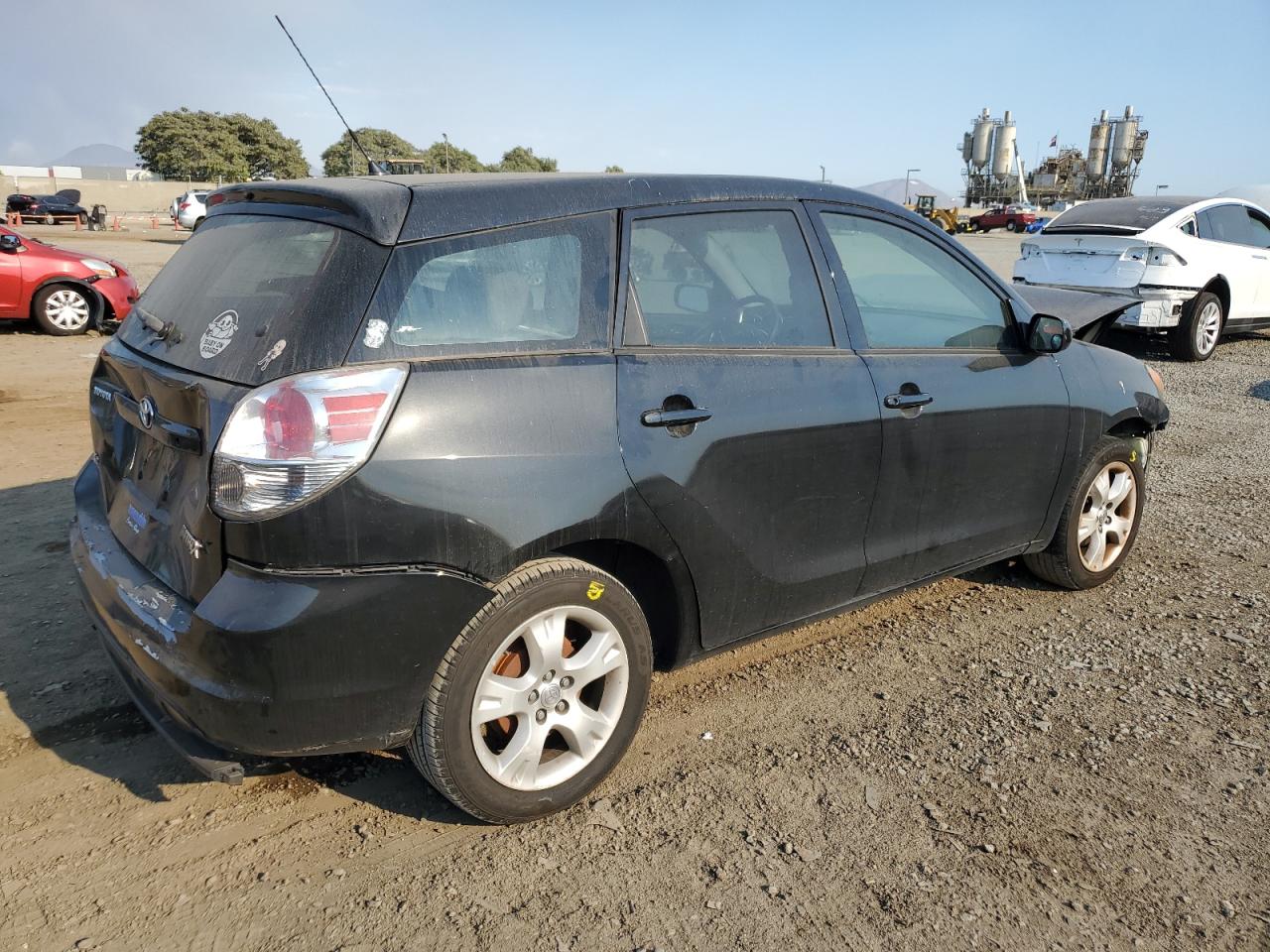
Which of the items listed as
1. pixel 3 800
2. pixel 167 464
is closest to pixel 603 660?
pixel 167 464

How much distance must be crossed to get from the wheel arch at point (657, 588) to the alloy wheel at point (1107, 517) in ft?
7.37

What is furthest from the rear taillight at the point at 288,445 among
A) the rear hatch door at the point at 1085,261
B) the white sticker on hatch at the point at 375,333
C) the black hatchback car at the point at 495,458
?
the rear hatch door at the point at 1085,261

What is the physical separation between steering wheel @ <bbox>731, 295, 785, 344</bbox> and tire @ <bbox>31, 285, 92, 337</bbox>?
10689 millimetres

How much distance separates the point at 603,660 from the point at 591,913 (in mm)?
661

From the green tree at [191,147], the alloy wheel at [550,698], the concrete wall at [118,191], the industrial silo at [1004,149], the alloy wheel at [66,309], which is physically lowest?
the alloy wheel at [550,698]

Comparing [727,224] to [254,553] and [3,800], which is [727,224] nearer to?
[254,553]

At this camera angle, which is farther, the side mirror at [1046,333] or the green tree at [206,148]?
the green tree at [206,148]

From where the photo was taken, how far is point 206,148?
216 feet

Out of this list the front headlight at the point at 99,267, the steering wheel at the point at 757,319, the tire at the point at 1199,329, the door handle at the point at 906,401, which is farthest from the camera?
the front headlight at the point at 99,267

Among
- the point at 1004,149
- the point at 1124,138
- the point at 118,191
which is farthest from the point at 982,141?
the point at 118,191

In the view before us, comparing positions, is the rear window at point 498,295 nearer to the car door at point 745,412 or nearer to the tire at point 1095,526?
the car door at point 745,412

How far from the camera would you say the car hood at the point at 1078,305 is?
5.28 meters

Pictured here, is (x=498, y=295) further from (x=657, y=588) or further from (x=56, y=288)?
(x=56, y=288)

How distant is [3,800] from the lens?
2.75 meters
